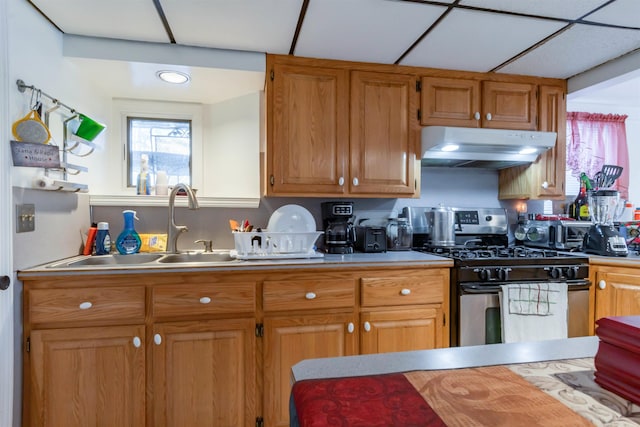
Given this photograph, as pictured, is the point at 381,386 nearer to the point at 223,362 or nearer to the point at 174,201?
the point at 223,362

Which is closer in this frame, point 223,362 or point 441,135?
point 223,362

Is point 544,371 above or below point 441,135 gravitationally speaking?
below

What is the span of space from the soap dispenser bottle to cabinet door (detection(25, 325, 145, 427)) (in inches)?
23.4

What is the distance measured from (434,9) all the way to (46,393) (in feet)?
8.12

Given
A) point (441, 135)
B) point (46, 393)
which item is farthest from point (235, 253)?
point (441, 135)

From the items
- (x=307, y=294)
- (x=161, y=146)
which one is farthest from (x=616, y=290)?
(x=161, y=146)

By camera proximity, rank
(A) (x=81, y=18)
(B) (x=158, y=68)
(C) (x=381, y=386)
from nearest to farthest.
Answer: (C) (x=381, y=386) → (A) (x=81, y=18) → (B) (x=158, y=68)

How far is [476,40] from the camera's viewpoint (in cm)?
192

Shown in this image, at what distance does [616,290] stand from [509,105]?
1326 millimetres

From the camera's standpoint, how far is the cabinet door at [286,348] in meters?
1.75

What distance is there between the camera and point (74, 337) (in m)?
1.56

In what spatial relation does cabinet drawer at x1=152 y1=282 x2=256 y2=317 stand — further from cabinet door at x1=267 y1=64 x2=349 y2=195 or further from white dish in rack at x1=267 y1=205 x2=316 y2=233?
cabinet door at x1=267 y1=64 x2=349 y2=195

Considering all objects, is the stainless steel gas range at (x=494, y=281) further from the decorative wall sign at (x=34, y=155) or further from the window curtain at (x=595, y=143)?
the decorative wall sign at (x=34, y=155)

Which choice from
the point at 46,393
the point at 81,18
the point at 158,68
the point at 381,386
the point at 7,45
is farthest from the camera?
the point at 158,68
